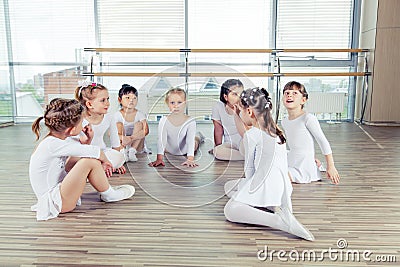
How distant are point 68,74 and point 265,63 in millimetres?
2552

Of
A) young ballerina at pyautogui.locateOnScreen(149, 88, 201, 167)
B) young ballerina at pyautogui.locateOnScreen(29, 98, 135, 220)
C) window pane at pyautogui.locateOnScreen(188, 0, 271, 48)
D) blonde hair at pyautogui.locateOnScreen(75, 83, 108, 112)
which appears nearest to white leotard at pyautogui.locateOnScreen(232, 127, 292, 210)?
young ballerina at pyautogui.locateOnScreen(29, 98, 135, 220)

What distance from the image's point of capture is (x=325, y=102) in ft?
16.7

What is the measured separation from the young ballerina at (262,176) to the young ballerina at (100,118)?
46.6 inches

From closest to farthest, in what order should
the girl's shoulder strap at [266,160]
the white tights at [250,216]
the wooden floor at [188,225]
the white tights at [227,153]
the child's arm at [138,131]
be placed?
the wooden floor at [188,225] → the white tights at [250,216] → the girl's shoulder strap at [266,160] → the white tights at [227,153] → the child's arm at [138,131]

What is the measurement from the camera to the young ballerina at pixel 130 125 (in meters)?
3.16

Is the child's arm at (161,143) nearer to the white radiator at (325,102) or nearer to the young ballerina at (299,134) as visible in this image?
the young ballerina at (299,134)

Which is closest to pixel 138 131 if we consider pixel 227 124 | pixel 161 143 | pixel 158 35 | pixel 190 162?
pixel 161 143

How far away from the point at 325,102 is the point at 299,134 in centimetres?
264

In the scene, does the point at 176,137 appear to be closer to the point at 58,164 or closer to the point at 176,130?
the point at 176,130

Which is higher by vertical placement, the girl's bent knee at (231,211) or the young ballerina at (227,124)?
the young ballerina at (227,124)

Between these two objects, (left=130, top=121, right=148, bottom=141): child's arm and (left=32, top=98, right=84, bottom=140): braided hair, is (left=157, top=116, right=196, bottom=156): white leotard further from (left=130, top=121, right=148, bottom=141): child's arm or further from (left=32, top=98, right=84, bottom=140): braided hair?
(left=32, top=98, right=84, bottom=140): braided hair

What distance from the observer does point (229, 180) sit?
2688mm

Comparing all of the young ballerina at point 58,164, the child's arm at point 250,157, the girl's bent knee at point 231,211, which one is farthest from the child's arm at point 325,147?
the young ballerina at point 58,164

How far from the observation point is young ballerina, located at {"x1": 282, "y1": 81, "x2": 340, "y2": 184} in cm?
259
